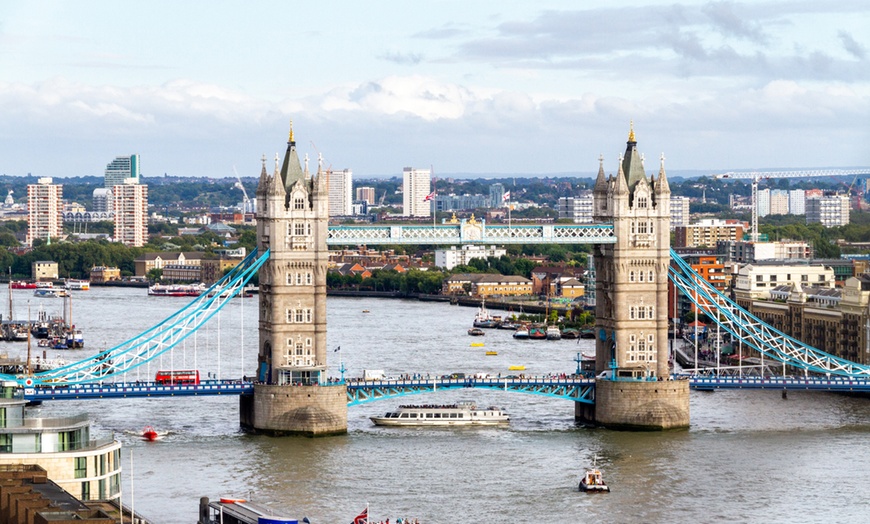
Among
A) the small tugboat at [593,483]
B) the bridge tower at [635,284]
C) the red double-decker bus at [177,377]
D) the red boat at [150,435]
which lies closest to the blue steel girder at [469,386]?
the bridge tower at [635,284]

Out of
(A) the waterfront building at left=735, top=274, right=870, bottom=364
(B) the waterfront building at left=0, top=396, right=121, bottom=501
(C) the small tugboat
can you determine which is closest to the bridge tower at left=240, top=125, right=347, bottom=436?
(C) the small tugboat

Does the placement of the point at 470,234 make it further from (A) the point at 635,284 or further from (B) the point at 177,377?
(B) the point at 177,377

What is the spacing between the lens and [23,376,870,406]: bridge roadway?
3280 inches

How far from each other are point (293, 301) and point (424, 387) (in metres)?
6.79

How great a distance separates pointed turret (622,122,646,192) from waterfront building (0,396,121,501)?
42.3m

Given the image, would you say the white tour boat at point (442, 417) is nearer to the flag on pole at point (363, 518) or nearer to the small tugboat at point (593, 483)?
the small tugboat at point (593, 483)

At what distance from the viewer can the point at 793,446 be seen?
270ft

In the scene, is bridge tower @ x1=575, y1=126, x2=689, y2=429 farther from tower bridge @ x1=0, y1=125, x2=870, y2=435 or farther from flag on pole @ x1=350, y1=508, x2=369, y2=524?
flag on pole @ x1=350, y1=508, x2=369, y2=524

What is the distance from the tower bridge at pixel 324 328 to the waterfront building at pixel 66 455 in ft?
99.4

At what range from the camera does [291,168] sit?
86062 mm

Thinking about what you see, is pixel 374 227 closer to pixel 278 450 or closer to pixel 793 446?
pixel 278 450

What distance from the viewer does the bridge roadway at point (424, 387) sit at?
273 ft

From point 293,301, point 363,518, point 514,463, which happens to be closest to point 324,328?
point 293,301

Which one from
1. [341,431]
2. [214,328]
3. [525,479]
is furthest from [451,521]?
[214,328]
